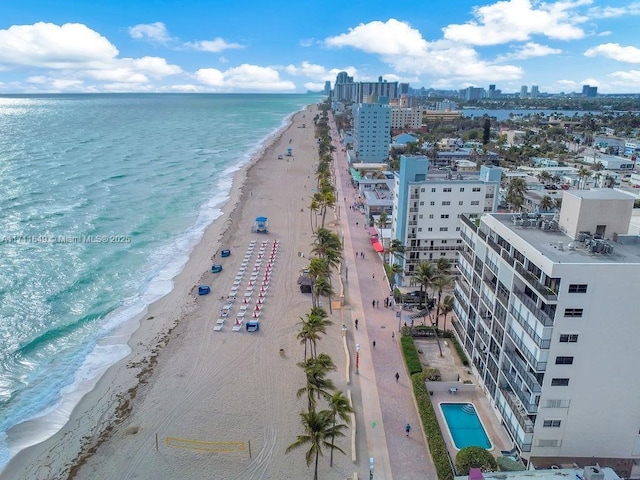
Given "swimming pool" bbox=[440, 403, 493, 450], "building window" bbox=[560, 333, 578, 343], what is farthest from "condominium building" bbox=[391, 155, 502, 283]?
"building window" bbox=[560, 333, 578, 343]

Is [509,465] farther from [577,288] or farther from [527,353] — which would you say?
[577,288]

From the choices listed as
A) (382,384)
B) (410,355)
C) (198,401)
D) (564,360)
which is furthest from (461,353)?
(198,401)

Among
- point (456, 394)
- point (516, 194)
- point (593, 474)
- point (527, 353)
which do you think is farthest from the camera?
point (516, 194)

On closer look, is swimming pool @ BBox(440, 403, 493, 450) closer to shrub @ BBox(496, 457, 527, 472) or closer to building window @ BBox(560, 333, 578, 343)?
shrub @ BBox(496, 457, 527, 472)

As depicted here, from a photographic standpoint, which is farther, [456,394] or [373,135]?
[373,135]

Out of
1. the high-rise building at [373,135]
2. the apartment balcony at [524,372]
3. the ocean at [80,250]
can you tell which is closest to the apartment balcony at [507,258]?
the apartment balcony at [524,372]

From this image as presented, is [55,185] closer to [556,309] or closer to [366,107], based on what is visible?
[366,107]

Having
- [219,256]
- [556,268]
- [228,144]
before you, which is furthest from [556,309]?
[228,144]
